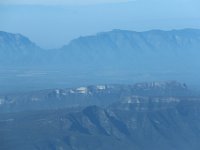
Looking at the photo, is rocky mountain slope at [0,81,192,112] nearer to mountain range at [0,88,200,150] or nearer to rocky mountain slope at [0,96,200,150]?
mountain range at [0,88,200,150]

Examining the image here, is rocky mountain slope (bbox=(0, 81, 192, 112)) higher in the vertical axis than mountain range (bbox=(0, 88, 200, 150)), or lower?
higher

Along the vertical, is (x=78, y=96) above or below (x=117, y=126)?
above

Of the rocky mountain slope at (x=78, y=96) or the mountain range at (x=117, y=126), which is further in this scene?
the rocky mountain slope at (x=78, y=96)

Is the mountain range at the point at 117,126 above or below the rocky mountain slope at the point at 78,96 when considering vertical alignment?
below

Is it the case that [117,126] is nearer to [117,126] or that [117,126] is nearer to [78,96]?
[117,126]

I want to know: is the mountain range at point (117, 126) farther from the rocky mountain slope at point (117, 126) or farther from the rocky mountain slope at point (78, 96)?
the rocky mountain slope at point (78, 96)

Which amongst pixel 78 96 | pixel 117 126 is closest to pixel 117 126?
pixel 117 126

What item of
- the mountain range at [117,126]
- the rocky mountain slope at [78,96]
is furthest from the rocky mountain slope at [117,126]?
the rocky mountain slope at [78,96]

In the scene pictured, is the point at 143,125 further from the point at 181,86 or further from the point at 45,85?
the point at 45,85

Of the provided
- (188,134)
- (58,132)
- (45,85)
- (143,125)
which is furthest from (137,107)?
(45,85)

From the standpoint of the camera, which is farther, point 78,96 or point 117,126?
point 78,96

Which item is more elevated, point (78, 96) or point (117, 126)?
point (78, 96)

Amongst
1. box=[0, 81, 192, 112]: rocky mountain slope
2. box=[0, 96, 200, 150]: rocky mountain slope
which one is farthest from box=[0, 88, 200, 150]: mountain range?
box=[0, 81, 192, 112]: rocky mountain slope
